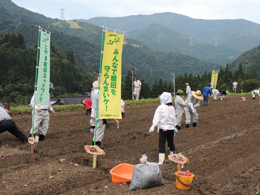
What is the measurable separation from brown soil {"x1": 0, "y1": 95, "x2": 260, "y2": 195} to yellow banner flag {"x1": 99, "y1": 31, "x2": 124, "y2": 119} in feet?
3.96

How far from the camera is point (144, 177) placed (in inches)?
194

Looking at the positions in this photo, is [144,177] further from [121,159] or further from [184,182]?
[121,159]

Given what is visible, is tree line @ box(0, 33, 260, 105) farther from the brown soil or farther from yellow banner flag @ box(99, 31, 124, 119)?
yellow banner flag @ box(99, 31, 124, 119)

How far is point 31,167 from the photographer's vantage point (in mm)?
6156

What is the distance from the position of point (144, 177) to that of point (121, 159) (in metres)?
2.22

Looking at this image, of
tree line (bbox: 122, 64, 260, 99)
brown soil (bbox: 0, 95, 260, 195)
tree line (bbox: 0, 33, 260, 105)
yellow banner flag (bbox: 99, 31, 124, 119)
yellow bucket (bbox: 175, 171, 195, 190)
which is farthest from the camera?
tree line (bbox: 122, 64, 260, 99)

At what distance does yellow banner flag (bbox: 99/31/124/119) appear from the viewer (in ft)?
20.8

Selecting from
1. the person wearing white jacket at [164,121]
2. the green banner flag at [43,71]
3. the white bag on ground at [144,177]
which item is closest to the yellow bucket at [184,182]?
the white bag on ground at [144,177]

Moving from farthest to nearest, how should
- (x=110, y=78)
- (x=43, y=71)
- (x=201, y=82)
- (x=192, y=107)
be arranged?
1. (x=201, y=82)
2. (x=192, y=107)
3. (x=43, y=71)
4. (x=110, y=78)

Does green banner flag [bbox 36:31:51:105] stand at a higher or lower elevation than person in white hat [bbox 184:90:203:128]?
higher

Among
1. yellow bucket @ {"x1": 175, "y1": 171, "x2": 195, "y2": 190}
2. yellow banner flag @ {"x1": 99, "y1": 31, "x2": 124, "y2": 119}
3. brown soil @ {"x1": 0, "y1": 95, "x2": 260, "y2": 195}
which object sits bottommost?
brown soil @ {"x1": 0, "y1": 95, "x2": 260, "y2": 195}

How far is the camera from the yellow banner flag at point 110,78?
635 centimetres


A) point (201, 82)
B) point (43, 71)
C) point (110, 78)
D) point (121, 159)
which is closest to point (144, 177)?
point (121, 159)

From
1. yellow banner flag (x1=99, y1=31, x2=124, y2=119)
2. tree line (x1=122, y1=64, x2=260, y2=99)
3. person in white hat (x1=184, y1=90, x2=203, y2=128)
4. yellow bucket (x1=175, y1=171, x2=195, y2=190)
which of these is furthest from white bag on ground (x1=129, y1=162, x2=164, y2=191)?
tree line (x1=122, y1=64, x2=260, y2=99)
